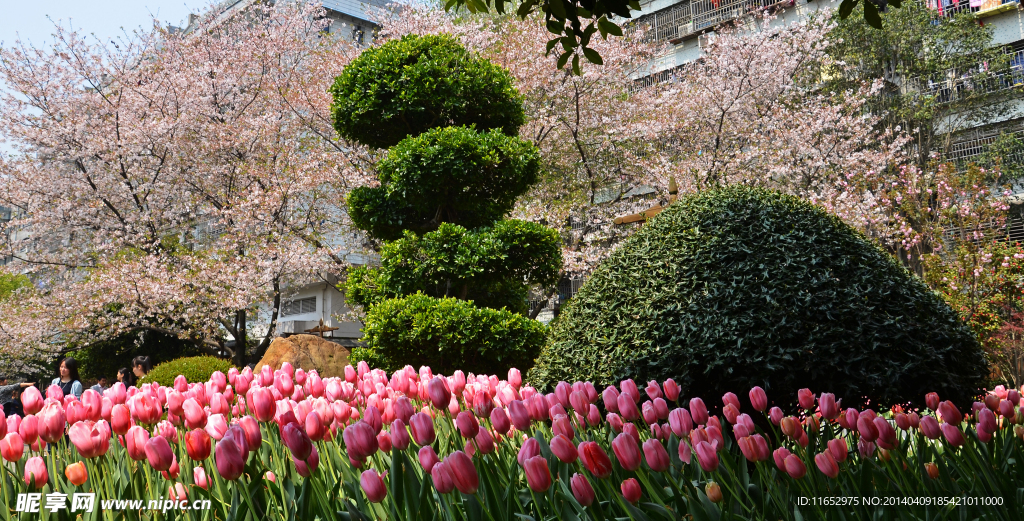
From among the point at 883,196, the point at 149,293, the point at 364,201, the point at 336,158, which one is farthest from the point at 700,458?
the point at 883,196

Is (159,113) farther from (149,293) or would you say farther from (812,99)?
(812,99)

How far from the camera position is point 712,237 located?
4480mm

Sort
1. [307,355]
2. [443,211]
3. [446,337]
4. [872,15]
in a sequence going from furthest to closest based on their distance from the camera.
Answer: [443,211] → [307,355] → [446,337] → [872,15]

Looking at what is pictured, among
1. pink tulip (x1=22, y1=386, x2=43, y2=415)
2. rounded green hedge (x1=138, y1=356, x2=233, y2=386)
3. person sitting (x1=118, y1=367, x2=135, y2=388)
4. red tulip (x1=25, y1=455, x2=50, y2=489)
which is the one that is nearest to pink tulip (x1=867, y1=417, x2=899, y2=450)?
red tulip (x1=25, y1=455, x2=50, y2=489)

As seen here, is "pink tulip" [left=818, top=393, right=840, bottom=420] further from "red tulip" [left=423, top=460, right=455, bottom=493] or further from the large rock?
the large rock

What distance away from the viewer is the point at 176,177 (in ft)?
56.8

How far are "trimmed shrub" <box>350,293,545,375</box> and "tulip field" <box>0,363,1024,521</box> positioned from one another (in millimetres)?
4377

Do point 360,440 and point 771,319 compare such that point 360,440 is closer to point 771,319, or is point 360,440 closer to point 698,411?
point 698,411

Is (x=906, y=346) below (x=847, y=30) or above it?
below

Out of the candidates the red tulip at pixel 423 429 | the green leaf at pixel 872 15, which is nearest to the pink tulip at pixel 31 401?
the red tulip at pixel 423 429

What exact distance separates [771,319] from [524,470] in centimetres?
218

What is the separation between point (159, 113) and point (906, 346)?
57.0 ft

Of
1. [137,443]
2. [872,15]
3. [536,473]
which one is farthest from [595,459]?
[872,15]

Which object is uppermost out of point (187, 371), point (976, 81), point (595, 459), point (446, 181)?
point (976, 81)
